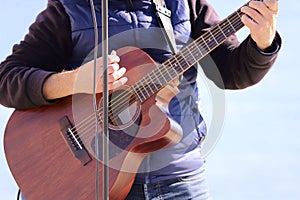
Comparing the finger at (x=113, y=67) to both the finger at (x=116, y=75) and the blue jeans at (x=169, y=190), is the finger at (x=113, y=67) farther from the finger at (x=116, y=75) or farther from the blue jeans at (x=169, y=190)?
the blue jeans at (x=169, y=190)

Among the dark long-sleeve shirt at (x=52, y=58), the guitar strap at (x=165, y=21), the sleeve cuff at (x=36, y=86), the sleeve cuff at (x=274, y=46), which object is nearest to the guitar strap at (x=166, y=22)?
the guitar strap at (x=165, y=21)

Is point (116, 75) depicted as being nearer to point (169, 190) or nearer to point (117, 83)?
point (117, 83)

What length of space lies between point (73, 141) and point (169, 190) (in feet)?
0.99

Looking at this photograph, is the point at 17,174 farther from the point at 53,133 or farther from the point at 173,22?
the point at 173,22

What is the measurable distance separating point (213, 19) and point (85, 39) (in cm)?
38

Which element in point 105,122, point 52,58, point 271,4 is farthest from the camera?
point 52,58

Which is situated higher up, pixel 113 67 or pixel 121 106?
pixel 113 67

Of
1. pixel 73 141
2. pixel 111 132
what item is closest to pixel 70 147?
pixel 73 141

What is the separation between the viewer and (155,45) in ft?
7.73

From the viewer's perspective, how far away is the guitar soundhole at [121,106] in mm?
2332

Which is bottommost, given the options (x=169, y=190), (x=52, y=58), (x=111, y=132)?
(x=169, y=190)

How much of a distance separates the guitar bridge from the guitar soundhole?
0.34ft

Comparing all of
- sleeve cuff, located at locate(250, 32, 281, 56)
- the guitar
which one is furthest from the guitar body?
sleeve cuff, located at locate(250, 32, 281, 56)

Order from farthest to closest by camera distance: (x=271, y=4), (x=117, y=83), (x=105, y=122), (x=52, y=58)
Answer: (x=52, y=58) < (x=117, y=83) < (x=271, y=4) < (x=105, y=122)
